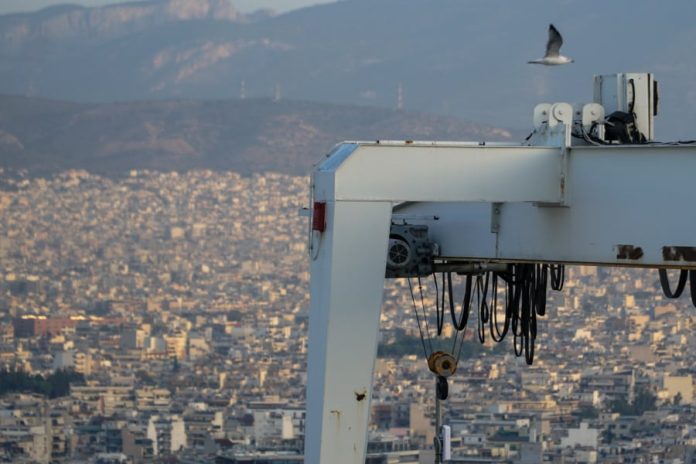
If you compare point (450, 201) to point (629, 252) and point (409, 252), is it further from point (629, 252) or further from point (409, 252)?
point (409, 252)

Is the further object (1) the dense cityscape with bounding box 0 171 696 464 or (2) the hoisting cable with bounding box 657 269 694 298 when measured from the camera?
(1) the dense cityscape with bounding box 0 171 696 464

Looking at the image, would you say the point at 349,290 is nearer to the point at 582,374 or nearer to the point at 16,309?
the point at 582,374

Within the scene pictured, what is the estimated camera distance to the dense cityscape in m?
78.2

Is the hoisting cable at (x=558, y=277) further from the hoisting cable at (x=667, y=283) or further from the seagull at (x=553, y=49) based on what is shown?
the hoisting cable at (x=667, y=283)

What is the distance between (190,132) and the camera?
185 meters

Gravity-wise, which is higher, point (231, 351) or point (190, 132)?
point (190, 132)

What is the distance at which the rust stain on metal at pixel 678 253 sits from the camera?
9.57m

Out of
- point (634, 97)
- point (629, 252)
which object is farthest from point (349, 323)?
point (634, 97)

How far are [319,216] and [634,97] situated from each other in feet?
6.45

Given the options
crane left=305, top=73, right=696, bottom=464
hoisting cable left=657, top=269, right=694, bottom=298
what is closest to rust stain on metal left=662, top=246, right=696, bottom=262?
crane left=305, top=73, right=696, bottom=464

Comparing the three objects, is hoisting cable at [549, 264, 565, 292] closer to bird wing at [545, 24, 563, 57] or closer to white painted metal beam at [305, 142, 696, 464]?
bird wing at [545, 24, 563, 57]

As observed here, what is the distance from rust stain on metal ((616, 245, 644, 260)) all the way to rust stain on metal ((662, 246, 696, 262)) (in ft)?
0.30

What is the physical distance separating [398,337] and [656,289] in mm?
24113

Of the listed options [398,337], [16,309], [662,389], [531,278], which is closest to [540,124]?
[531,278]
